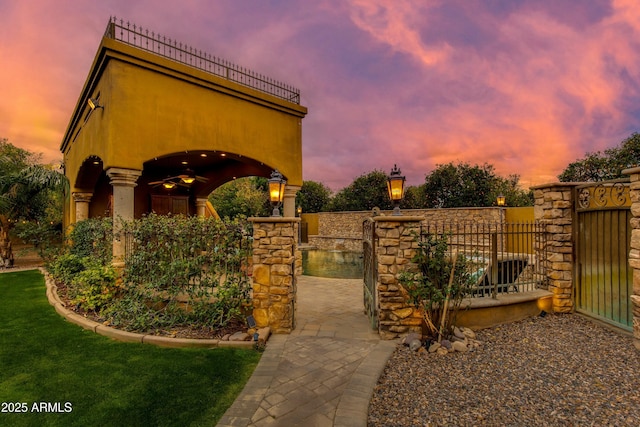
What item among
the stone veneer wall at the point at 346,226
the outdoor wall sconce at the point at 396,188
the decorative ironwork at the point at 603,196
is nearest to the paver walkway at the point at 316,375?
the outdoor wall sconce at the point at 396,188

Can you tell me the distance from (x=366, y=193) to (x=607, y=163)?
16.5 metres

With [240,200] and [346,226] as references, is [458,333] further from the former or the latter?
[240,200]

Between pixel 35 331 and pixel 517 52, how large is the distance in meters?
13.6

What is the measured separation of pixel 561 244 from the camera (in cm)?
530

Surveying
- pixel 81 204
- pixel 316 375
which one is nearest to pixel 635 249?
pixel 316 375

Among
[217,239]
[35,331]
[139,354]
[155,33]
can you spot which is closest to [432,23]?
[155,33]

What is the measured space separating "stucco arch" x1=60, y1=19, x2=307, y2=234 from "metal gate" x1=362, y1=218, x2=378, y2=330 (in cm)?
479

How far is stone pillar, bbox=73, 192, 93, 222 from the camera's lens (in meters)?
11.3

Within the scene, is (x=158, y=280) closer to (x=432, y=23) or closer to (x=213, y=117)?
(x=213, y=117)

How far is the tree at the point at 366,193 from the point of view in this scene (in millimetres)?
27516

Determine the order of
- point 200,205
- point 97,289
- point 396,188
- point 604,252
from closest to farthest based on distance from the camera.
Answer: point 604,252
point 396,188
point 97,289
point 200,205

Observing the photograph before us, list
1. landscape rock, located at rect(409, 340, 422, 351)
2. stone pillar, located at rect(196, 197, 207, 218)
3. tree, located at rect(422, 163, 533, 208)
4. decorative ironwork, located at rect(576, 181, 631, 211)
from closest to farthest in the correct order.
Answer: landscape rock, located at rect(409, 340, 422, 351) < decorative ironwork, located at rect(576, 181, 631, 211) < stone pillar, located at rect(196, 197, 207, 218) < tree, located at rect(422, 163, 533, 208)

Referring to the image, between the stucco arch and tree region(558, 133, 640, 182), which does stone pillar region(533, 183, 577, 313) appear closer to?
the stucco arch

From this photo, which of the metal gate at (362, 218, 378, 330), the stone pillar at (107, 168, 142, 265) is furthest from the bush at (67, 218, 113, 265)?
the metal gate at (362, 218, 378, 330)
